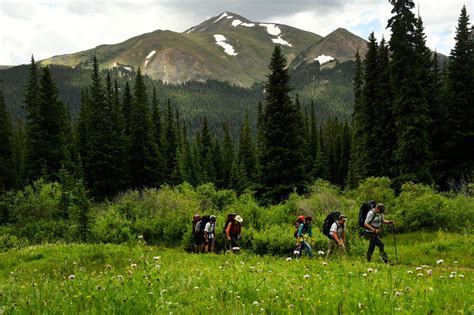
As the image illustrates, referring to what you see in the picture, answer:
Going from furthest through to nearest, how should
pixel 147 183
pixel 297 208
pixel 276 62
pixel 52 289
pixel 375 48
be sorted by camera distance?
pixel 147 183
pixel 375 48
pixel 276 62
pixel 297 208
pixel 52 289

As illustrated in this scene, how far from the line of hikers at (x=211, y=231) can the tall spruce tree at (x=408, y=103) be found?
20.6 m

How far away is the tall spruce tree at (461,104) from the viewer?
39.1 m

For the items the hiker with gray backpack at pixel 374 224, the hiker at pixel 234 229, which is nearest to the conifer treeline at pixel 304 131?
the hiker at pixel 234 229

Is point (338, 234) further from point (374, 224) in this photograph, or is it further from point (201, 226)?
point (201, 226)

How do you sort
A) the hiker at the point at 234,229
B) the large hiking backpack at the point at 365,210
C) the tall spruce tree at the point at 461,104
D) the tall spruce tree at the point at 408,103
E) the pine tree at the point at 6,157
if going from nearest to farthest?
the large hiking backpack at the point at 365,210 → the hiker at the point at 234,229 → the tall spruce tree at the point at 408,103 → the tall spruce tree at the point at 461,104 → the pine tree at the point at 6,157

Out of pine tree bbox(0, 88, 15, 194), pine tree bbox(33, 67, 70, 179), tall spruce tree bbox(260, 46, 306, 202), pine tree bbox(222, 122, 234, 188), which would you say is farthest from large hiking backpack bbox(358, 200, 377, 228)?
pine tree bbox(222, 122, 234, 188)

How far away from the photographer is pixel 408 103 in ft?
115

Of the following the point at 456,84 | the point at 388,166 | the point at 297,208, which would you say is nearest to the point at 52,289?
the point at 297,208

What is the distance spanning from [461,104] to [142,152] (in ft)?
118

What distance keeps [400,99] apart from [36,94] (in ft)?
126

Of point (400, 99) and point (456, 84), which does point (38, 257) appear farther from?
point (456, 84)

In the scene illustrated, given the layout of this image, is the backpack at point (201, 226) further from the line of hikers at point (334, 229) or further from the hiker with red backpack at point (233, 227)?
the hiker with red backpack at point (233, 227)

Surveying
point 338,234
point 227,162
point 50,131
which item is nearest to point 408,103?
point 338,234

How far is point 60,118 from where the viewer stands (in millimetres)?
47375
